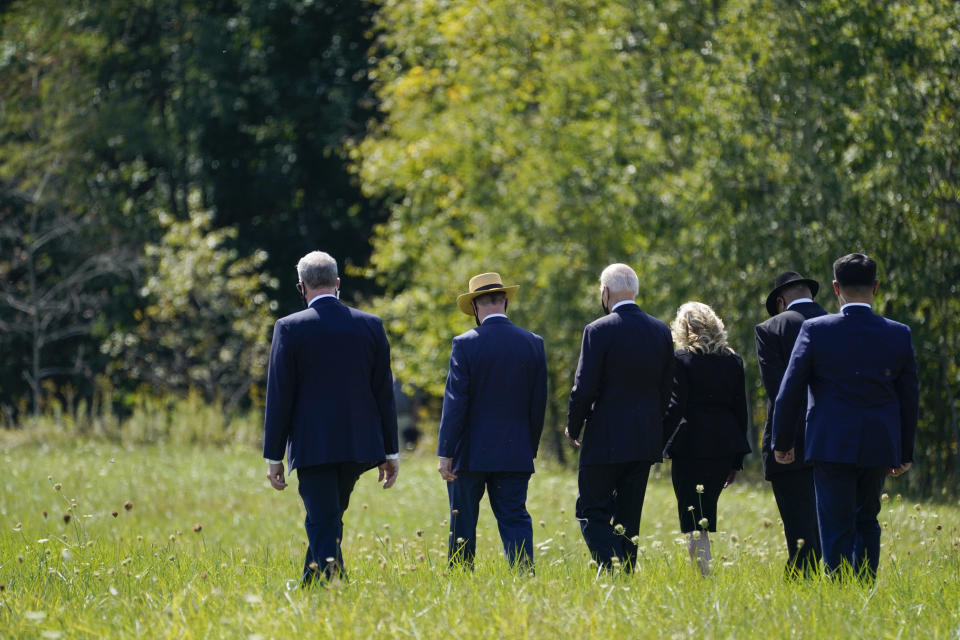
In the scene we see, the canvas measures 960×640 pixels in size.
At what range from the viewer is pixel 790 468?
288 inches

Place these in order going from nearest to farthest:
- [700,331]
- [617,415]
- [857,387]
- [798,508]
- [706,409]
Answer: [857,387] < [617,415] < [798,508] < [706,409] < [700,331]

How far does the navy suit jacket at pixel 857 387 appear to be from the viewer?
255 inches

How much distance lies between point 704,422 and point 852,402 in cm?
113

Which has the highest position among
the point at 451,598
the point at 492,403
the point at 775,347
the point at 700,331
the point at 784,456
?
the point at 700,331

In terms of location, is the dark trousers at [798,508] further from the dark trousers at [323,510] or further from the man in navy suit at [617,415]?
the dark trousers at [323,510]

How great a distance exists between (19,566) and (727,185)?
36.4 feet

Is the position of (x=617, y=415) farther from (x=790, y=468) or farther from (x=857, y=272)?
(x=857, y=272)

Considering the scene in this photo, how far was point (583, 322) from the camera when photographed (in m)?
19.8

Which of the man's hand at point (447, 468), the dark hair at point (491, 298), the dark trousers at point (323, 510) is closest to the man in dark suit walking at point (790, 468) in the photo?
the dark hair at point (491, 298)

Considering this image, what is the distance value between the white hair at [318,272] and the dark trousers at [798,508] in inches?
117

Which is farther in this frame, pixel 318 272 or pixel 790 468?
pixel 790 468

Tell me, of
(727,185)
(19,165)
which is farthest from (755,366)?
(19,165)

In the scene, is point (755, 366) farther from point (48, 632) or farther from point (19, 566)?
point (48, 632)

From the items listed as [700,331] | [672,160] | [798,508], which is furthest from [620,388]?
[672,160]
